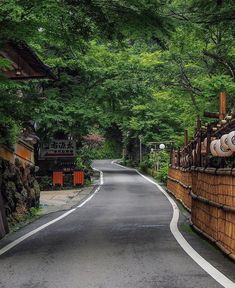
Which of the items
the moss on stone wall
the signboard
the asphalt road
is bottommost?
the asphalt road

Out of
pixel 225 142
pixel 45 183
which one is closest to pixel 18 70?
pixel 225 142

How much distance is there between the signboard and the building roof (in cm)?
2087

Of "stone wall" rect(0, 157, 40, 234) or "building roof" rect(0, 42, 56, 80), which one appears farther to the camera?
"stone wall" rect(0, 157, 40, 234)

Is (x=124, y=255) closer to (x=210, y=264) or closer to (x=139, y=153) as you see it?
(x=210, y=264)

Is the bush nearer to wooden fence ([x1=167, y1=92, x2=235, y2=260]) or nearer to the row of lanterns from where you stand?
wooden fence ([x1=167, y1=92, x2=235, y2=260])

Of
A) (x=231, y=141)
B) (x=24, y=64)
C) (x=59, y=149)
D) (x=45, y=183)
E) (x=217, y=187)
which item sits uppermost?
(x=24, y=64)

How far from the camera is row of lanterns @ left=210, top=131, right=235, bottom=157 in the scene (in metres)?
7.89

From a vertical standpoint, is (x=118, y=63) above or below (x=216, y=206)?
above

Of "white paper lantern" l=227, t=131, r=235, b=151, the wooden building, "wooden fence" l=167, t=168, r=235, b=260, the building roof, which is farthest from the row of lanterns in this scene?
the building roof

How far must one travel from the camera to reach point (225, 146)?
850 centimetres

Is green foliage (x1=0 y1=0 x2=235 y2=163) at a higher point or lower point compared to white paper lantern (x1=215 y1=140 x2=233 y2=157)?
higher

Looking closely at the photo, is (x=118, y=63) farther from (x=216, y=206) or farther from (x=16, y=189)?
(x=216, y=206)

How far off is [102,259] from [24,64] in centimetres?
788

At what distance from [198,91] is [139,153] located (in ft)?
119
